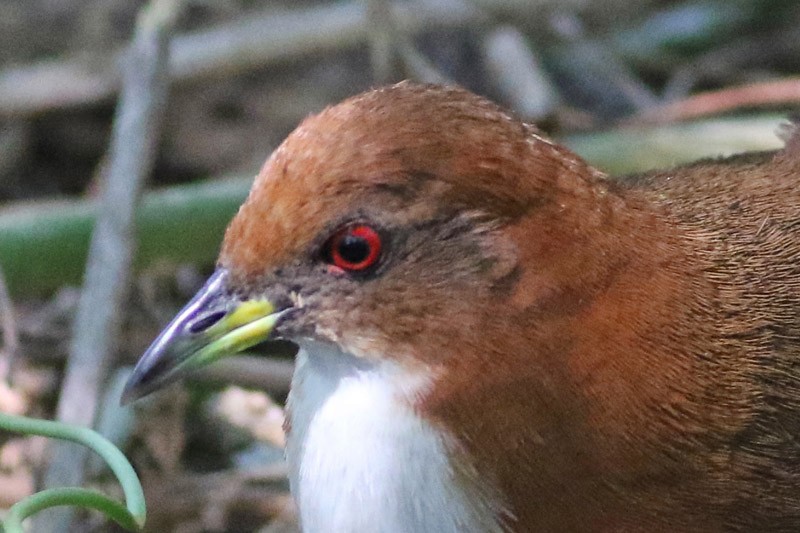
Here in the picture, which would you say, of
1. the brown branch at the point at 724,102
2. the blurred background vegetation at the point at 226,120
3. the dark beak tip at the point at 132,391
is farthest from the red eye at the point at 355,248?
the brown branch at the point at 724,102

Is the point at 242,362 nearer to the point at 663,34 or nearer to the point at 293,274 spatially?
the point at 293,274

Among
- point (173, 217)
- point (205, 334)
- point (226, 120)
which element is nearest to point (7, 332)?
point (173, 217)

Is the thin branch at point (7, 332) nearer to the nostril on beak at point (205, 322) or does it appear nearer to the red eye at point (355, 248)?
the nostril on beak at point (205, 322)

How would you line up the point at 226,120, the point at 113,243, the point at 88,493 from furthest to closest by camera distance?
the point at 226,120 < the point at 113,243 < the point at 88,493

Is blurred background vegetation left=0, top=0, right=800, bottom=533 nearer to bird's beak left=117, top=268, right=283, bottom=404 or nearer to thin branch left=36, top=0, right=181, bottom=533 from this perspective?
thin branch left=36, top=0, right=181, bottom=533

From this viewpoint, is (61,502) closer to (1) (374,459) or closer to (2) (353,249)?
(1) (374,459)

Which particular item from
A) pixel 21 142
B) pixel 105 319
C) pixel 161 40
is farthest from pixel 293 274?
pixel 21 142

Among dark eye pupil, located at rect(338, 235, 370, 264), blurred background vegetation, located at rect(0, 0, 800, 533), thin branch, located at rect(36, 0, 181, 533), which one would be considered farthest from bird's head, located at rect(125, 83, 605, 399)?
blurred background vegetation, located at rect(0, 0, 800, 533)
